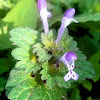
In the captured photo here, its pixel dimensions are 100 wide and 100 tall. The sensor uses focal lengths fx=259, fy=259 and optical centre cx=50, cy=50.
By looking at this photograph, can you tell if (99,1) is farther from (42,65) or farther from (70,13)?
(42,65)

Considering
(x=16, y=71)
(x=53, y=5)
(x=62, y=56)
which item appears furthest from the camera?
(x=53, y=5)

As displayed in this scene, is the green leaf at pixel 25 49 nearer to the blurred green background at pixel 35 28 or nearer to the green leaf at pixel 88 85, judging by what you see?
the blurred green background at pixel 35 28

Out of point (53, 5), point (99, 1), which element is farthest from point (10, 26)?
point (99, 1)

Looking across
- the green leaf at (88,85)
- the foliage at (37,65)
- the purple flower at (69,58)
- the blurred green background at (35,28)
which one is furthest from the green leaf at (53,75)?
the green leaf at (88,85)

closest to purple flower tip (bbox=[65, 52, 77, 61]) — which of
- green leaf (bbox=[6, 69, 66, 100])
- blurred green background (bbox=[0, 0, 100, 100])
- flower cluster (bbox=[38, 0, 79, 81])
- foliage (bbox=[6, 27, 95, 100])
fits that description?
flower cluster (bbox=[38, 0, 79, 81])

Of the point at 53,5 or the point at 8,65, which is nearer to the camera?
the point at 8,65

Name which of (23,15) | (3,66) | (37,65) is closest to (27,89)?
(37,65)

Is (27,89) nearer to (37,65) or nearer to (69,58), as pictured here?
(37,65)

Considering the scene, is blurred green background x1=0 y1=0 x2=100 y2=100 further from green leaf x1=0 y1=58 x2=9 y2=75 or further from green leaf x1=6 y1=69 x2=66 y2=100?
green leaf x1=6 y1=69 x2=66 y2=100
